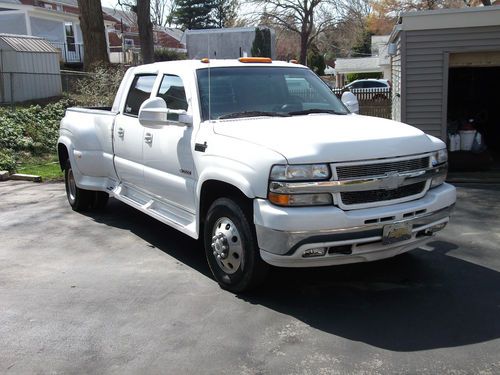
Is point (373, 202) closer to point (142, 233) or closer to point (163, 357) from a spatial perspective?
point (163, 357)

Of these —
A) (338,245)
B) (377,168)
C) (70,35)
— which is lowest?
(338,245)

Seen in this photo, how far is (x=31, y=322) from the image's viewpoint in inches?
166

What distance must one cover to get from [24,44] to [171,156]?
17695 mm

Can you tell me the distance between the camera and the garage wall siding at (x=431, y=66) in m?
10.1

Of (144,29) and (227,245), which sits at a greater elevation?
(144,29)

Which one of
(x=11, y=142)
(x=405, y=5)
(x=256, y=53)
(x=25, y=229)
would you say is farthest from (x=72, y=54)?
(x=25, y=229)

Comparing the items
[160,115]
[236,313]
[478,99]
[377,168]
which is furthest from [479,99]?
[236,313]

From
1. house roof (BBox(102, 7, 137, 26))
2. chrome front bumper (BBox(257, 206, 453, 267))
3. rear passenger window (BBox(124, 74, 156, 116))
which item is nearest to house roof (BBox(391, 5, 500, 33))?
rear passenger window (BBox(124, 74, 156, 116))

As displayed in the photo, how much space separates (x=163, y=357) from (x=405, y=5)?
49032 mm

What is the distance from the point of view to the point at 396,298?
4523mm

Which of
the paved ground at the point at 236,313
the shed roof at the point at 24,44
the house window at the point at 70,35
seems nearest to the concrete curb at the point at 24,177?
the paved ground at the point at 236,313

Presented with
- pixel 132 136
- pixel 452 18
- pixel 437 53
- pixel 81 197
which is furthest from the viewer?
pixel 437 53

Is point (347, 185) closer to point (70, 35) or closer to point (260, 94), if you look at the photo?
point (260, 94)

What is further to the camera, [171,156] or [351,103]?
[351,103]
